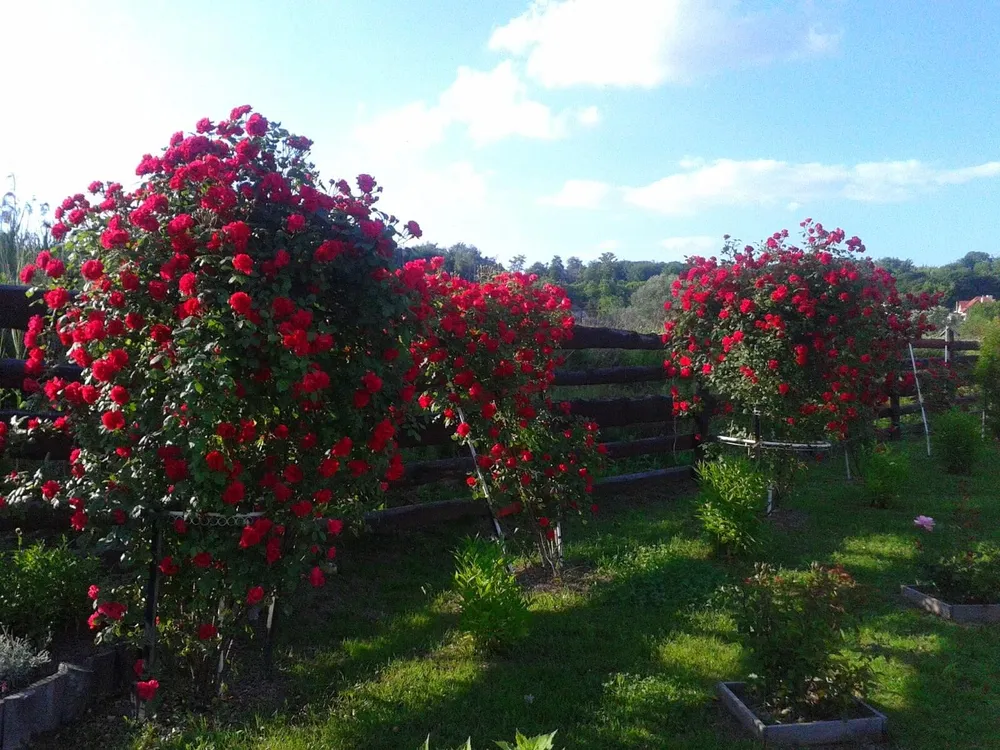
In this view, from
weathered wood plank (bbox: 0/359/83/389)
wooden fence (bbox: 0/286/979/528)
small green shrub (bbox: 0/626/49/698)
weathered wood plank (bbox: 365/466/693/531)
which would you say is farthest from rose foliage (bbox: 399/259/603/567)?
small green shrub (bbox: 0/626/49/698)

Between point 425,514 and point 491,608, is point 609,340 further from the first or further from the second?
point 491,608

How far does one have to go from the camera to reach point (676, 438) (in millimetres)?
8609

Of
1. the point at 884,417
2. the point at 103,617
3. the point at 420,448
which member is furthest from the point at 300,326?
the point at 884,417

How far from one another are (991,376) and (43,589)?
41.7 ft

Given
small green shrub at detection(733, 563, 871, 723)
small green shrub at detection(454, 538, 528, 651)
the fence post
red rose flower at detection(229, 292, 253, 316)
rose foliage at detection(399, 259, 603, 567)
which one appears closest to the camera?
red rose flower at detection(229, 292, 253, 316)

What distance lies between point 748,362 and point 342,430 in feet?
15.1

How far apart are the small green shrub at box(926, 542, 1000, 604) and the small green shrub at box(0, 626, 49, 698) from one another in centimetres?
497

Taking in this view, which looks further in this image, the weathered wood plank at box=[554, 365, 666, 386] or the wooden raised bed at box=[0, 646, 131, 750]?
the weathered wood plank at box=[554, 365, 666, 386]

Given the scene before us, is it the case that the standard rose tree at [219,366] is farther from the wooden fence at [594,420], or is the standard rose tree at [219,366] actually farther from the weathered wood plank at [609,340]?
the weathered wood plank at [609,340]

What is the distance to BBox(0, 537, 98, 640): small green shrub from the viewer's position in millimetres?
3277

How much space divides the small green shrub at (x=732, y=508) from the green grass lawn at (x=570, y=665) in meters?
0.24

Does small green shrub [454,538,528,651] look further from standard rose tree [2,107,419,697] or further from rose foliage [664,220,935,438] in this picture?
rose foliage [664,220,935,438]

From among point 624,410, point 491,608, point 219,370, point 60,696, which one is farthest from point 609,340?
point 60,696

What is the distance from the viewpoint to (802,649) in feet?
10.6
